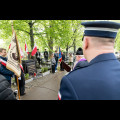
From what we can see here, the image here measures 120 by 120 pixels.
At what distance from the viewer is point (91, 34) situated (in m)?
1.00

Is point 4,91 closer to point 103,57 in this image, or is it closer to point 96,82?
point 96,82

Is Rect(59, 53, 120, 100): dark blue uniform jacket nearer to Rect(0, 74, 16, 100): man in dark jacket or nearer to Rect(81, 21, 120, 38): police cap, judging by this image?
Rect(81, 21, 120, 38): police cap

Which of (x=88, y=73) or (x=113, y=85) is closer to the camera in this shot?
(x=113, y=85)

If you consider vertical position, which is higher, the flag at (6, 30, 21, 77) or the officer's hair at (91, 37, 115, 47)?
the officer's hair at (91, 37, 115, 47)

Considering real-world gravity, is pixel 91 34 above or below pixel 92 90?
above

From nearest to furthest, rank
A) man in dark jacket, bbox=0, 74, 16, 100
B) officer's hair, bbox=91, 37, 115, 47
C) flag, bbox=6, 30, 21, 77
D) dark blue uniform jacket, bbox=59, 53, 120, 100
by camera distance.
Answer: dark blue uniform jacket, bbox=59, 53, 120, 100 → officer's hair, bbox=91, 37, 115, 47 → man in dark jacket, bbox=0, 74, 16, 100 → flag, bbox=6, 30, 21, 77

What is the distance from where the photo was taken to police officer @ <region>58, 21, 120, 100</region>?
2.60 feet

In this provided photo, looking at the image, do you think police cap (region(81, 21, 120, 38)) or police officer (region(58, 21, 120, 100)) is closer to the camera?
police officer (region(58, 21, 120, 100))

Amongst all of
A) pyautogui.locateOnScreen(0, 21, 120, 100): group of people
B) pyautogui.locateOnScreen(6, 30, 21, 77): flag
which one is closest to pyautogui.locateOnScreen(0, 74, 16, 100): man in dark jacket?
pyautogui.locateOnScreen(0, 21, 120, 100): group of people

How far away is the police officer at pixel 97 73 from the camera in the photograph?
79 cm

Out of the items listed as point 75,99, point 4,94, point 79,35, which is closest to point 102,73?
point 75,99

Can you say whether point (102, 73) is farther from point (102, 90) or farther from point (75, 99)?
point (75, 99)

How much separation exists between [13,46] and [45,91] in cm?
296

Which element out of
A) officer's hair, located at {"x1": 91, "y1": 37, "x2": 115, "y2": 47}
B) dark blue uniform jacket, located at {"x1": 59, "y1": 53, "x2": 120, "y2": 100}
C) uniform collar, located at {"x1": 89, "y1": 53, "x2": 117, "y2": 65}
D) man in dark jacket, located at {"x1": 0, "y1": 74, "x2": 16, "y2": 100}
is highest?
officer's hair, located at {"x1": 91, "y1": 37, "x2": 115, "y2": 47}
